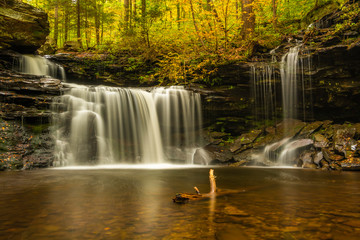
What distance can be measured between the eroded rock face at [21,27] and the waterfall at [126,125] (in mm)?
4091

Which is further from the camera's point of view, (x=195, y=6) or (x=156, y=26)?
(x=156, y=26)

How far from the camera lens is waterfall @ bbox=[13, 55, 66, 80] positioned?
11.9 m

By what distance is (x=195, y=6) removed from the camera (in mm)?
13359

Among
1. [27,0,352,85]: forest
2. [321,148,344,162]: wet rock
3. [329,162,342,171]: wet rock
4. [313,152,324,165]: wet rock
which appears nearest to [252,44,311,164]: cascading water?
[313,152,324,165]: wet rock

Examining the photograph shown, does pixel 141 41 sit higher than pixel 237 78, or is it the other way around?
pixel 141 41

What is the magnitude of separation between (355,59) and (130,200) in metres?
10.9

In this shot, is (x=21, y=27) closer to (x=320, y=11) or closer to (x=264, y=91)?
(x=264, y=91)

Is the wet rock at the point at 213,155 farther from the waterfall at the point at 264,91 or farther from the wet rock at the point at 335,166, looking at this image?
the wet rock at the point at 335,166

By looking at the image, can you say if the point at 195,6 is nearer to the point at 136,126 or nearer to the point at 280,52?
the point at 280,52

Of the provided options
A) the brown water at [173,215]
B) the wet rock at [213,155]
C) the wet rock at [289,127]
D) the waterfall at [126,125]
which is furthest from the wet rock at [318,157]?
the waterfall at [126,125]

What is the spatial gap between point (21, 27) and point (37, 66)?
1942 millimetres

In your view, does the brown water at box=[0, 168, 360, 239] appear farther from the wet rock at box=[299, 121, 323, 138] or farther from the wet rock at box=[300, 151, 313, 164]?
the wet rock at box=[299, 121, 323, 138]

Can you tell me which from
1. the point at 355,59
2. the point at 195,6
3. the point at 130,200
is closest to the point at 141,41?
the point at 195,6

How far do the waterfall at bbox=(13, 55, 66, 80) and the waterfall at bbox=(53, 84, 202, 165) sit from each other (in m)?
3.05
